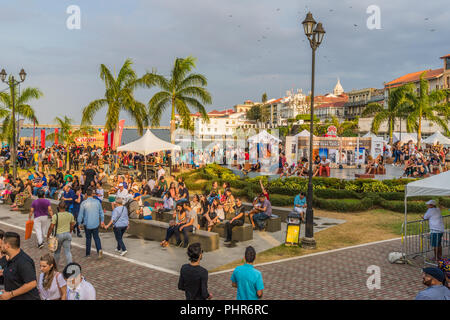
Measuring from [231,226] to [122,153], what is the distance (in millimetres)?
23320

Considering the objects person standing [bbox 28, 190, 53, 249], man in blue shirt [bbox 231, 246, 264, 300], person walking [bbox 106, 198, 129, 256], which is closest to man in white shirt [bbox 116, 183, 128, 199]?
person standing [bbox 28, 190, 53, 249]

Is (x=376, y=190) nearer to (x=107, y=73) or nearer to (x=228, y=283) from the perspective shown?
(x=228, y=283)

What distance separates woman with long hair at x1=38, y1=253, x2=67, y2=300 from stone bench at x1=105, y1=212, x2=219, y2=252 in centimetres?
622

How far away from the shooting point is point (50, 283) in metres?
5.04

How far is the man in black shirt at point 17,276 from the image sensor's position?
4.79 metres

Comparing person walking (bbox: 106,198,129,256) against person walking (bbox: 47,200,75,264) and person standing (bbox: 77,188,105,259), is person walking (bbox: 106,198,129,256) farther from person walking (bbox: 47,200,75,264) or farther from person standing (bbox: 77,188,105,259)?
person walking (bbox: 47,200,75,264)

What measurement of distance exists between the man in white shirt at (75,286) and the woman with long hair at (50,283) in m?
0.16

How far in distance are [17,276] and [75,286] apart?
28.2 inches


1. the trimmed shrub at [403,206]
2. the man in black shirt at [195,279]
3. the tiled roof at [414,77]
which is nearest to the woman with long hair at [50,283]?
the man in black shirt at [195,279]

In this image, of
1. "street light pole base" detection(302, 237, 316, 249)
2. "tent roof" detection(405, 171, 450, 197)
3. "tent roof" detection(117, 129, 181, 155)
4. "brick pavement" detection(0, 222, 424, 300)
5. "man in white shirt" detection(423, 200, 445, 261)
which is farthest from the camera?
"tent roof" detection(117, 129, 181, 155)

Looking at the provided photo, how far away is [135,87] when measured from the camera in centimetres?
3036

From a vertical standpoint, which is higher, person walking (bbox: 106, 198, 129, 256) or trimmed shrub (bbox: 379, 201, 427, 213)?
person walking (bbox: 106, 198, 129, 256)

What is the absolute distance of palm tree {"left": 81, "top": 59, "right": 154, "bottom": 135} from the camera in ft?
98.0
